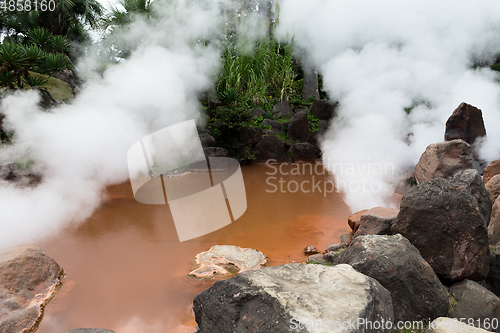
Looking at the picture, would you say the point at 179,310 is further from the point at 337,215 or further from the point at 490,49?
the point at 490,49

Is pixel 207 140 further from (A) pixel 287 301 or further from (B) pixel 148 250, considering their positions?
(A) pixel 287 301

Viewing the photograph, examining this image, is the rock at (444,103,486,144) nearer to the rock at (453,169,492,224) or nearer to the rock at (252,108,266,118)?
the rock at (453,169,492,224)

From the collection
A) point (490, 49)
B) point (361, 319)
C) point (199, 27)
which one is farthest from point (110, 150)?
point (490, 49)

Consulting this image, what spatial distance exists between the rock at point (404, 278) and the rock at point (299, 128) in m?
5.50

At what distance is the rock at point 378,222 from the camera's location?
123 inches

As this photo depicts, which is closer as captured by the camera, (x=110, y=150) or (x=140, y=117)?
(x=110, y=150)

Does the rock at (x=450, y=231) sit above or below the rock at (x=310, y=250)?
above

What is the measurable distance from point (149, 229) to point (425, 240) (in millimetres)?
2990

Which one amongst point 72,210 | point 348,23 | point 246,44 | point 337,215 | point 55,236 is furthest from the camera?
point 246,44

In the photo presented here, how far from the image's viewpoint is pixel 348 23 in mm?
7652

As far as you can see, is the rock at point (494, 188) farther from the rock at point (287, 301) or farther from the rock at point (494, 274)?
the rock at point (287, 301)

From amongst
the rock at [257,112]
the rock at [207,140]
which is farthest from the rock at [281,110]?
the rock at [207,140]

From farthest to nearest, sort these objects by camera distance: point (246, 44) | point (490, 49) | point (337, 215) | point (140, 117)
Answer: point (246, 44) < point (490, 49) < point (140, 117) < point (337, 215)

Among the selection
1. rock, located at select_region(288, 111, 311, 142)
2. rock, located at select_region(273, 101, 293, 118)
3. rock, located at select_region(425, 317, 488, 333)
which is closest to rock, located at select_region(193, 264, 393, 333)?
rock, located at select_region(425, 317, 488, 333)
